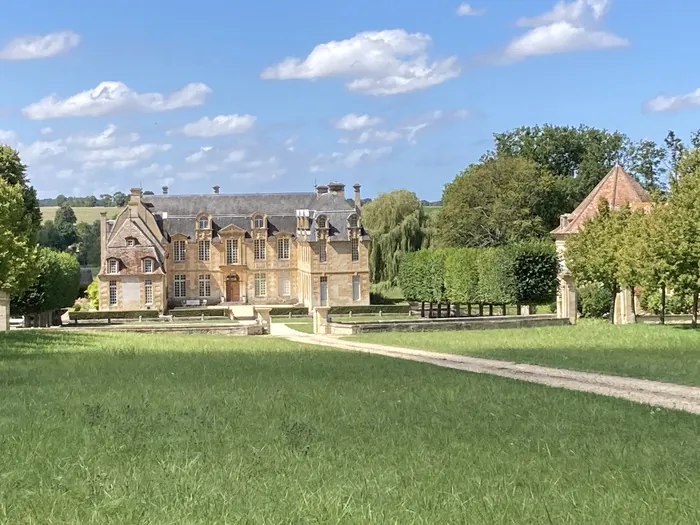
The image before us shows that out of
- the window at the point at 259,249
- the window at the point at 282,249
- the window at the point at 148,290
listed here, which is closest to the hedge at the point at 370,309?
the window at the point at 282,249

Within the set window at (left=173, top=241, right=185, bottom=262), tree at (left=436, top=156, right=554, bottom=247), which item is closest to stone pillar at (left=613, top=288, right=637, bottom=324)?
tree at (left=436, top=156, right=554, bottom=247)

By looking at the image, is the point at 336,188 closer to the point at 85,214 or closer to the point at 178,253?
the point at 178,253

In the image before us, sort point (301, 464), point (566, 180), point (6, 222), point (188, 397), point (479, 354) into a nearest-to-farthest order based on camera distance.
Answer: point (301, 464) → point (188, 397) → point (479, 354) → point (6, 222) → point (566, 180)

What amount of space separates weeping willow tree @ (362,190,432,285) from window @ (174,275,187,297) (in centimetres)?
1439

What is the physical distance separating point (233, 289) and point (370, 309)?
1376 centimetres

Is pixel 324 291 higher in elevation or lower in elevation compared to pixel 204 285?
lower

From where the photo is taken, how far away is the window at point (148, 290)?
64.4 metres

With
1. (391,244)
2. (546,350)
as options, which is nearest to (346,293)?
(391,244)

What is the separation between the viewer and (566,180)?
69938 mm

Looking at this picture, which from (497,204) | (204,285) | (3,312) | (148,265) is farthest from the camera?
(204,285)

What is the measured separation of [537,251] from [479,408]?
128 feet

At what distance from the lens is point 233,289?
235 ft

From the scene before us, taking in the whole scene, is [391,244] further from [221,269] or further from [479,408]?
[479,408]

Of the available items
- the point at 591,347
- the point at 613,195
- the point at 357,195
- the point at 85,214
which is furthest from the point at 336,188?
the point at 85,214
